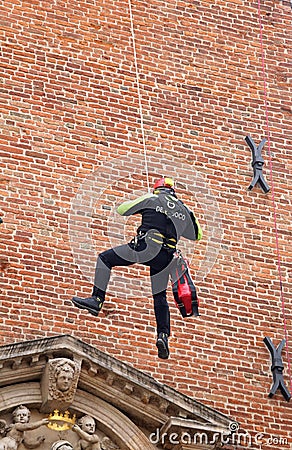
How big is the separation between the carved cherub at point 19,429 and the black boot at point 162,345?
1.66 m

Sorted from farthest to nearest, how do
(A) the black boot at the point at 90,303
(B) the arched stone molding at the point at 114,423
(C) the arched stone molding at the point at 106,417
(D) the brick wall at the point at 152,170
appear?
(D) the brick wall at the point at 152,170 < (A) the black boot at the point at 90,303 < (B) the arched stone molding at the point at 114,423 < (C) the arched stone molding at the point at 106,417

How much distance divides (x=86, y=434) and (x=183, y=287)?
193 centimetres

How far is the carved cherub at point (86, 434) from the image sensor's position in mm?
15312

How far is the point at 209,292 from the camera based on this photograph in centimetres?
1719

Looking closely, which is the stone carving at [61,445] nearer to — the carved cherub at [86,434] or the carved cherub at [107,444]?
the carved cherub at [86,434]

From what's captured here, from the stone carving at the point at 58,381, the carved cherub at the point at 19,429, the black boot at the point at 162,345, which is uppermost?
the black boot at the point at 162,345

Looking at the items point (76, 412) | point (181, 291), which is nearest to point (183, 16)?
point (181, 291)

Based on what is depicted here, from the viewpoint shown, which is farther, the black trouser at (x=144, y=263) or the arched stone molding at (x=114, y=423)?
the black trouser at (x=144, y=263)

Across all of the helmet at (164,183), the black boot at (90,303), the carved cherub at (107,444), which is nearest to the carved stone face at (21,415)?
the carved cherub at (107,444)

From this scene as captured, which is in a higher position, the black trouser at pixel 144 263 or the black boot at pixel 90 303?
the black trouser at pixel 144 263

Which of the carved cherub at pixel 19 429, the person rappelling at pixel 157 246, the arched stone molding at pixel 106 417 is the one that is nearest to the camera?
the carved cherub at pixel 19 429

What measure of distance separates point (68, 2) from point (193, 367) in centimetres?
477

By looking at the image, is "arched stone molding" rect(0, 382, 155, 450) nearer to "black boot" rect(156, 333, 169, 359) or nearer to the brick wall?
the brick wall

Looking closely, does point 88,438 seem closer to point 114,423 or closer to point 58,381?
point 114,423
